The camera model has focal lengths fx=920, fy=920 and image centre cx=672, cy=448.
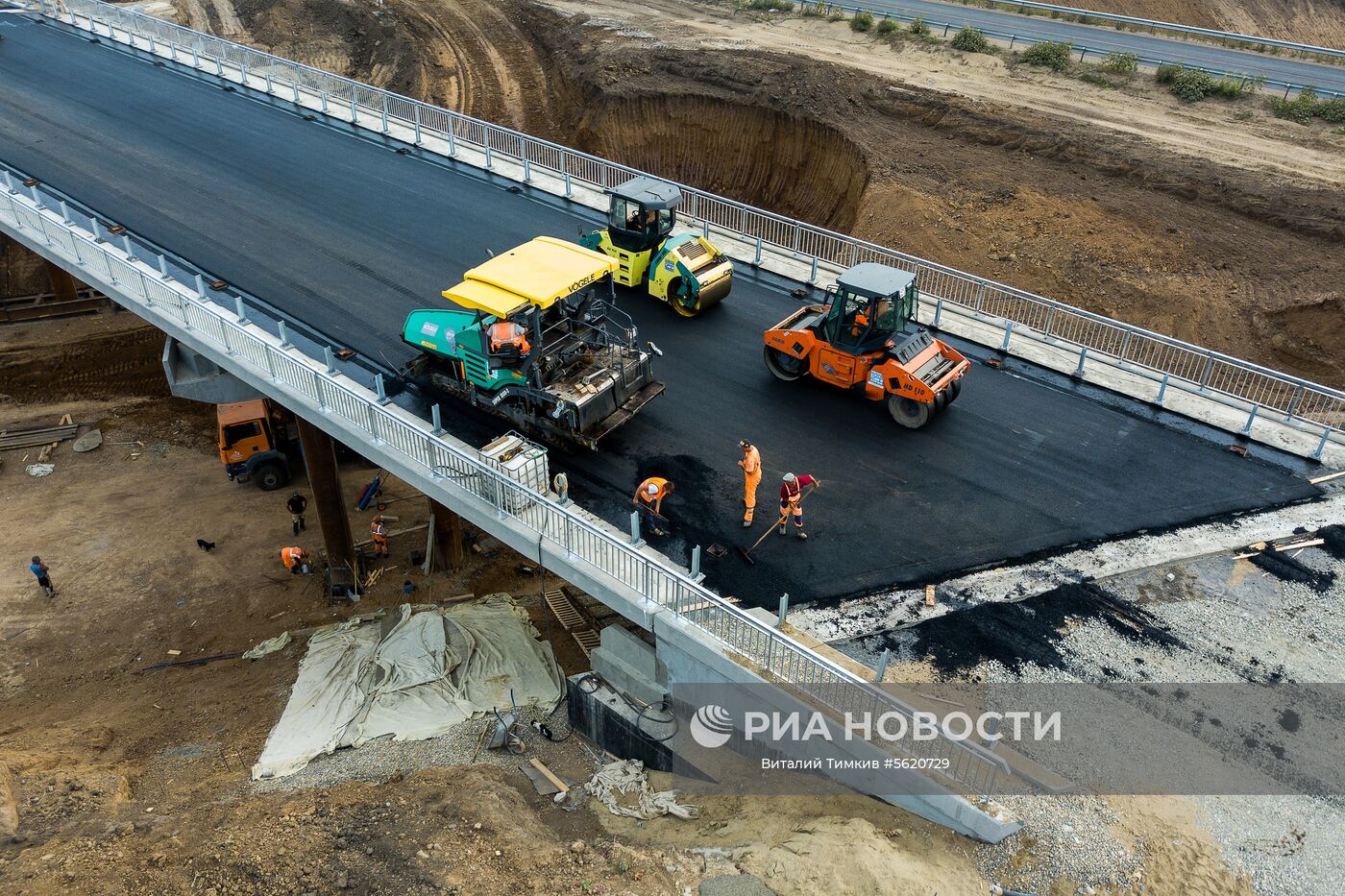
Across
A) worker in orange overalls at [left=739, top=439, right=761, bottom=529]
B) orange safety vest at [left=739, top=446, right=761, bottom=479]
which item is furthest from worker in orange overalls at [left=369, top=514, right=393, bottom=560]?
orange safety vest at [left=739, top=446, right=761, bottom=479]

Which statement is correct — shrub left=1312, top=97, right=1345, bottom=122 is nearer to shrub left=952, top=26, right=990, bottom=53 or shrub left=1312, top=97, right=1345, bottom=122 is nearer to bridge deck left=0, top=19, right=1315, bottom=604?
shrub left=952, top=26, right=990, bottom=53

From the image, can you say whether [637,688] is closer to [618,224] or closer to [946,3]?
[618,224]

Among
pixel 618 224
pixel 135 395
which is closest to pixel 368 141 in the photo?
pixel 135 395

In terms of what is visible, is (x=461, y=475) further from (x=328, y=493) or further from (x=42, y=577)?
(x=42, y=577)

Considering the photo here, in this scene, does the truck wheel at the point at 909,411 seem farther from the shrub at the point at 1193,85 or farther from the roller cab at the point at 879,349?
the shrub at the point at 1193,85

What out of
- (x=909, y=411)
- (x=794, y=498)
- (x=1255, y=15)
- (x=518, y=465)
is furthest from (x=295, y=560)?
(x=1255, y=15)

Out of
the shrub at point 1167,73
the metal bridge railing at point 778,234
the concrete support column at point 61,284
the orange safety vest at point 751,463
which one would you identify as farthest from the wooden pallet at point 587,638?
the shrub at point 1167,73
